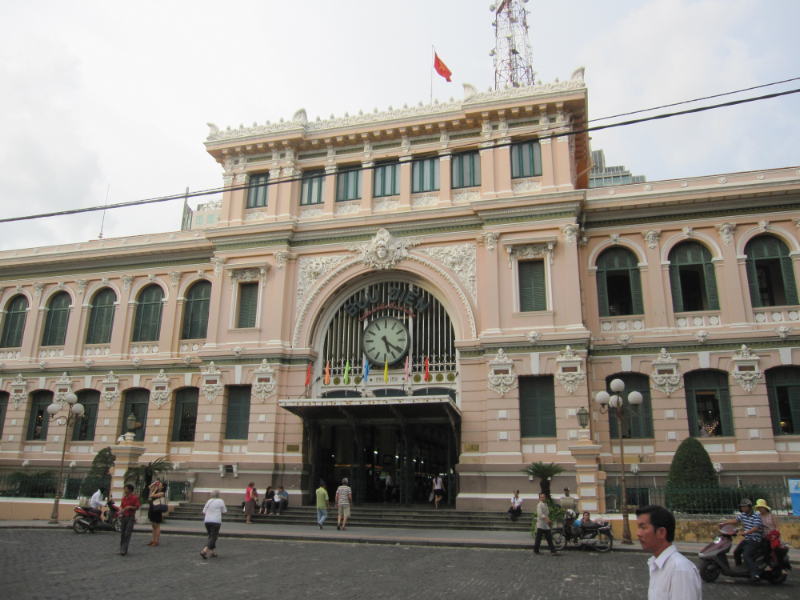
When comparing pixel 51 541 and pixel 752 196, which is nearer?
pixel 51 541

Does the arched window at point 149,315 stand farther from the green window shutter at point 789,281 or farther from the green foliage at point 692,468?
the green window shutter at point 789,281

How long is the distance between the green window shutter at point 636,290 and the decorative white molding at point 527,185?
18.3 ft

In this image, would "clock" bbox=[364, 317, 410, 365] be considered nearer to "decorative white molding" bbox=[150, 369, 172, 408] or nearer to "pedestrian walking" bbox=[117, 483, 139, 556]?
"decorative white molding" bbox=[150, 369, 172, 408]

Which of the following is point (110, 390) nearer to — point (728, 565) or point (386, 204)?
point (386, 204)

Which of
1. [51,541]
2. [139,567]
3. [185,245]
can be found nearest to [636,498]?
[139,567]

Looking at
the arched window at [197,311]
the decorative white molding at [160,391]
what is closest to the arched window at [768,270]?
the arched window at [197,311]

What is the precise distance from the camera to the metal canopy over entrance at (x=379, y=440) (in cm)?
2679

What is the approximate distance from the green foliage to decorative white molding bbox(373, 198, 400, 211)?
1641 cm

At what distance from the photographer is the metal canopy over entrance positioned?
26788 millimetres

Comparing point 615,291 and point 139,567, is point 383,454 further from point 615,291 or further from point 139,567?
point 139,567

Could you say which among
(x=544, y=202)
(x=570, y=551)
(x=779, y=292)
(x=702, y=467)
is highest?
(x=544, y=202)

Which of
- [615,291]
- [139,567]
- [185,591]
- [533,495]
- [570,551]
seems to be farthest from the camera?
[615,291]

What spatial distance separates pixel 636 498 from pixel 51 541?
67.0 feet

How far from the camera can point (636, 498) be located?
2522cm
